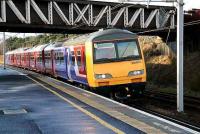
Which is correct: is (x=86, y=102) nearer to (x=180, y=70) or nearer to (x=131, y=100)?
(x=180, y=70)

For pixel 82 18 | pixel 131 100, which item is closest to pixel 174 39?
pixel 82 18

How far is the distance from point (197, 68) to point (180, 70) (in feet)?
61.7

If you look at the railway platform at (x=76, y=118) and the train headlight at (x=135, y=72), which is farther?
the train headlight at (x=135, y=72)

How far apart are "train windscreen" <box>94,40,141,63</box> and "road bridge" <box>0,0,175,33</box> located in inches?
619

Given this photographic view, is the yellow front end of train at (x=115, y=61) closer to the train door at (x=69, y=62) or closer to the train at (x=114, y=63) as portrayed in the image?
the train at (x=114, y=63)

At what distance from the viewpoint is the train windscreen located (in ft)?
62.5

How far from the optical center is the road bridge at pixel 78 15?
114ft

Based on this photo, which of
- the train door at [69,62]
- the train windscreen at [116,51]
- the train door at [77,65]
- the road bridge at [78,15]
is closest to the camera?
the train windscreen at [116,51]

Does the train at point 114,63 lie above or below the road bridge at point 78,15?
below

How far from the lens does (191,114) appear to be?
16.8 meters

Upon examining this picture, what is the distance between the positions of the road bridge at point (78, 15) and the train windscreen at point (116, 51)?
619 inches

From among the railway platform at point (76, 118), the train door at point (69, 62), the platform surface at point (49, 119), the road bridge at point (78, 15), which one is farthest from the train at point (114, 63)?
the road bridge at point (78, 15)

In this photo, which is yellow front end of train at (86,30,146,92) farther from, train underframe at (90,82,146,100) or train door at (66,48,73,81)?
train door at (66,48,73,81)

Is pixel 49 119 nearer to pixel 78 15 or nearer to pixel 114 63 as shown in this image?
pixel 114 63
